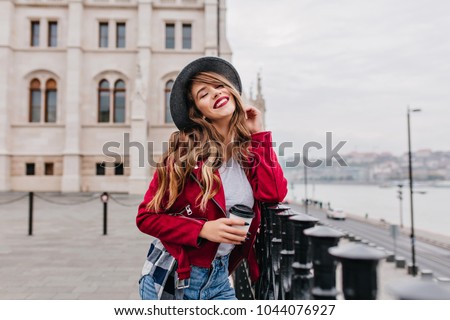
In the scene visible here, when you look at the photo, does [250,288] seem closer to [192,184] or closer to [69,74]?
[192,184]

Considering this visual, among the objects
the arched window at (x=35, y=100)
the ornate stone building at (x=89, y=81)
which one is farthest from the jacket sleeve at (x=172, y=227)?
the arched window at (x=35, y=100)

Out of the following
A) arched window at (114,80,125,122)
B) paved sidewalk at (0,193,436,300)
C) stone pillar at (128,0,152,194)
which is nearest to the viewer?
paved sidewalk at (0,193,436,300)

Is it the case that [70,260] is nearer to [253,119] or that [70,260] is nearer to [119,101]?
[253,119]

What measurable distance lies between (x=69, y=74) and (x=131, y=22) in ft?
19.2

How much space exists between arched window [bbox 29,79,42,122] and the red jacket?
1050 inches

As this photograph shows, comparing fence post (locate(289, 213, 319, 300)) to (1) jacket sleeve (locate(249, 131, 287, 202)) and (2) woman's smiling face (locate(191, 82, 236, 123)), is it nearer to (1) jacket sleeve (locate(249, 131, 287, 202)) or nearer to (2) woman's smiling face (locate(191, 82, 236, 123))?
(1) jacket sleeve (locate(249, 131, 287, 202))

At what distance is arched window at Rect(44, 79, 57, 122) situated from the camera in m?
24.8

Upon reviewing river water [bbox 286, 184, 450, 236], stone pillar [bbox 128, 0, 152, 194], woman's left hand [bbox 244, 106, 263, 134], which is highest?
stone pillar [bbox 128, 0, 152, 194]

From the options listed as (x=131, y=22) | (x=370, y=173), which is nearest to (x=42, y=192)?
(x=131, y=22)

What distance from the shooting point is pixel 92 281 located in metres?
4.94

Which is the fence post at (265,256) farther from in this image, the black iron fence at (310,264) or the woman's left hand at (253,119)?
the woman's left hand at (253,119)

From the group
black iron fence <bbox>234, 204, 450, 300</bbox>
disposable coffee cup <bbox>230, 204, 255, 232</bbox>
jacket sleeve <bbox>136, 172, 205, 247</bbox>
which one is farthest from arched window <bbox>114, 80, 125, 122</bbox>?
disposable coffee cup <bbox>230, 204, 255, 232</bbox>

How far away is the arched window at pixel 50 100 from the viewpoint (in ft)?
81.5

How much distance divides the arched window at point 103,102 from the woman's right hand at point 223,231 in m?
25.1
